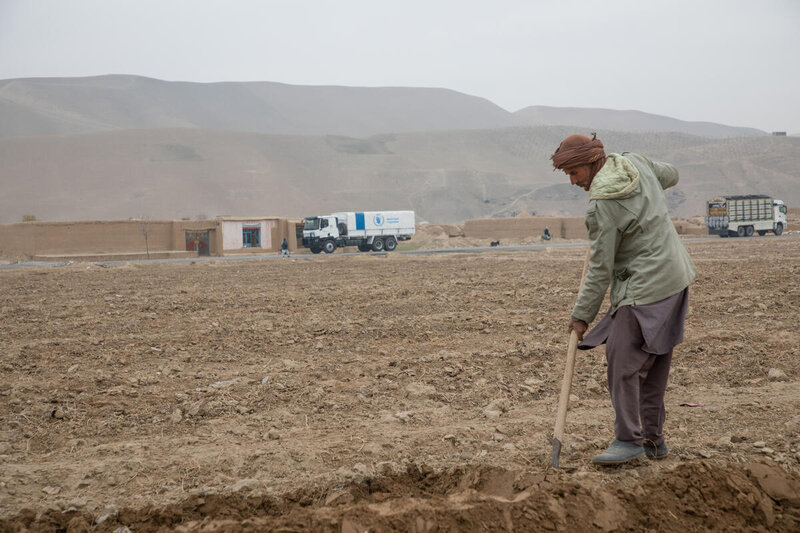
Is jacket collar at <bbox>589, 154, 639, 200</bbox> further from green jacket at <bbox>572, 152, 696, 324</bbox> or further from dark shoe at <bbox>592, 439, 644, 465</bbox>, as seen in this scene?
dark shoe at <bbox>592, 439, 644, 465</bbox>

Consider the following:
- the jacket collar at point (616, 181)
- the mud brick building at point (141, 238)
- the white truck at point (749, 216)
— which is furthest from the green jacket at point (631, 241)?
the white truck at point (749, 216)

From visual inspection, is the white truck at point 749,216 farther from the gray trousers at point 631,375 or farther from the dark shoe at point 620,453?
the dark shoe at point 620,453

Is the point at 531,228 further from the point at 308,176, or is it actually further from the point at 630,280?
the point at 308,176

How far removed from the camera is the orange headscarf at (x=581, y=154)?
3611mm

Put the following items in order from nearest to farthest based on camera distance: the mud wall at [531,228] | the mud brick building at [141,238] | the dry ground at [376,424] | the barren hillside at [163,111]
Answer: the dry ground at [376,424] < the mud brick building at [141,238] < the mud wall at [531,228] < the barren hillside at [163,111]

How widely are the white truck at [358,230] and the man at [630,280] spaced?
104 ft

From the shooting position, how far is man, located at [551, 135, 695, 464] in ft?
11.3

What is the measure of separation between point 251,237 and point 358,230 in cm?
837

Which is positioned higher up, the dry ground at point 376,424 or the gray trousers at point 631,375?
the gray trousers at point 631,375

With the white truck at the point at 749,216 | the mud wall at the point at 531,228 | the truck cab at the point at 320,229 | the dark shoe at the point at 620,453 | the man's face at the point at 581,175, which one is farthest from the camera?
the mud wall at the point at 531,228

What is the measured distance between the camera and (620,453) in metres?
3.55

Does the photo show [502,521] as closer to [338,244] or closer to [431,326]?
[431,326]

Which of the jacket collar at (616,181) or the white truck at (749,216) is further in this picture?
the white truck at (749,216)

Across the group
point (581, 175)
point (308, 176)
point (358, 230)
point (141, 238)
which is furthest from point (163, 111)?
point (581, 175)
